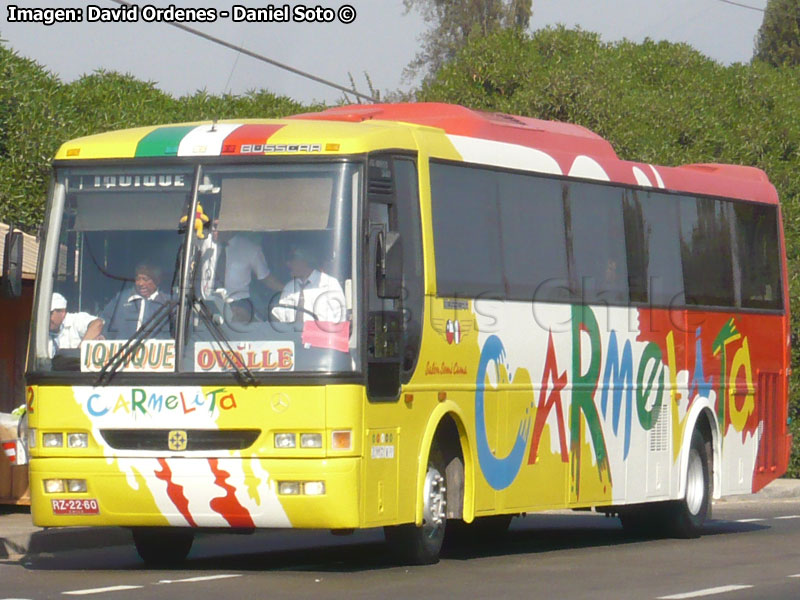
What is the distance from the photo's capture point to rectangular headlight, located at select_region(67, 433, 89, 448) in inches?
488

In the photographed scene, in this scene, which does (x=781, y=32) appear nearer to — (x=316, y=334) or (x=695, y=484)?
(x=695, y=484)

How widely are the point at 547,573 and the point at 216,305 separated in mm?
3066

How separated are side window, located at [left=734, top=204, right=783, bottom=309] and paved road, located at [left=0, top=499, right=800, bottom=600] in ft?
8.17

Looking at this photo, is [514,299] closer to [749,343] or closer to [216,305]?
[216,305]

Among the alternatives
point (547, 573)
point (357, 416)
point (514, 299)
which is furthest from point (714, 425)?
point (357, 416)

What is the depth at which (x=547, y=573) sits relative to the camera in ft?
42.5

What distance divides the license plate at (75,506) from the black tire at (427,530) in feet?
7.05

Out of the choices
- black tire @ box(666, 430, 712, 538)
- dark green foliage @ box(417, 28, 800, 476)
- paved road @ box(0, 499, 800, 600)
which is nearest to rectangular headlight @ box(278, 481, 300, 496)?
paved road @ box(0, 499, 800, 600)

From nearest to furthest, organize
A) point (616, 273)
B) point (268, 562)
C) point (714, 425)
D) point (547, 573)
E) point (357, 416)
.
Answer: point (357, 416) → point (547, 573) → point (268, 562) → point (616, 273) → point (714, 425)

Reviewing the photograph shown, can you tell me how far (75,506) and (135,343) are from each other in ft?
3.88

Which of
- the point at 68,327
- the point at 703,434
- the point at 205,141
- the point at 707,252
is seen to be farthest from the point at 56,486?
the point at 707,252

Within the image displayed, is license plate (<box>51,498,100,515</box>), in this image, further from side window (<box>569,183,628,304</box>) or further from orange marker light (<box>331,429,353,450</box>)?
side window (<box>569,183,628,304</box>)

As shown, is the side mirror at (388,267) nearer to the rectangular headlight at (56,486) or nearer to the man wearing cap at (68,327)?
the man wearing cap at (68,327)

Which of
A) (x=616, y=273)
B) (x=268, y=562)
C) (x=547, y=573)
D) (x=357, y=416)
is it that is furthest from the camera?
(x=616, y=273)
